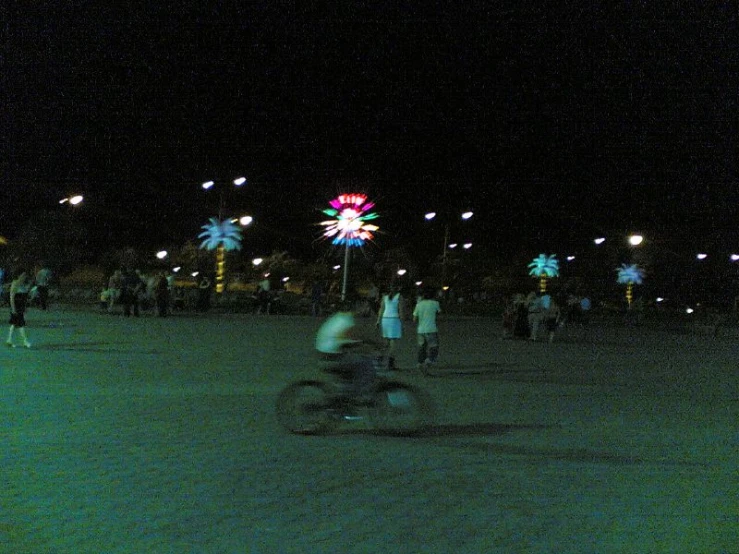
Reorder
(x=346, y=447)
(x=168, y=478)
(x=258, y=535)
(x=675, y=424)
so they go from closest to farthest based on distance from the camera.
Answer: (x=258, y=535) < (x=168, y=478) < (x=346, y=447) < (x=675, y=424)

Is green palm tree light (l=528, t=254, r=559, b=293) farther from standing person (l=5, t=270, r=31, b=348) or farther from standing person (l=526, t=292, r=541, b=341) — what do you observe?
standing person (l=5, t=270, r=31, b=348)

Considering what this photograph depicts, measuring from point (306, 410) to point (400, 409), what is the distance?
1037 millimetres

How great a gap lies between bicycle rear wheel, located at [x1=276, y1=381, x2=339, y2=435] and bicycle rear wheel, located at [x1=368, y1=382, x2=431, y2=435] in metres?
0.50

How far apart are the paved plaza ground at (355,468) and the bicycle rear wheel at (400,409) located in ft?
0.73

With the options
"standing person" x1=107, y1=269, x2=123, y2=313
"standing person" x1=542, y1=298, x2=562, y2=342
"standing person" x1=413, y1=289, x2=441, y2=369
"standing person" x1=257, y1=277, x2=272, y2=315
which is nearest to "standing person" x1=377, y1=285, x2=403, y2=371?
"standing person" x1=413, y1=289, x2=441, y2=369

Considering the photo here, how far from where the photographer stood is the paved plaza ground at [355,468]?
619 cm

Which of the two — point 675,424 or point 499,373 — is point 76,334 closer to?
point 499,373

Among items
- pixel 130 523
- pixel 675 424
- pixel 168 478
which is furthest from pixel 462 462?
pixel 675 424

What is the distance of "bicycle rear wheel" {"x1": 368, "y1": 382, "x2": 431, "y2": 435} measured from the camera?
10.0 metres

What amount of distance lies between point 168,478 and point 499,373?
10.6 metres

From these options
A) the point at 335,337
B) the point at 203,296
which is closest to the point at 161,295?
the point at 203,296

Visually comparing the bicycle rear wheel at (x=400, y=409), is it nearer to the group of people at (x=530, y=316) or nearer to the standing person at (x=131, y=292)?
the group of people at (x=530, y=316)

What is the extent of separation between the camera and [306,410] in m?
10.0

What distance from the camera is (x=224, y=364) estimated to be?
17.2 metres
